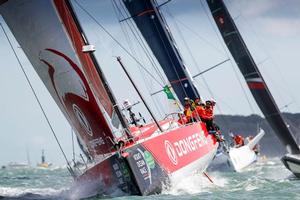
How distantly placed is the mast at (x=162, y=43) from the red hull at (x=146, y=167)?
661 cm

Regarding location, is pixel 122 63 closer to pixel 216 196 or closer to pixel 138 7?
pixel 216 196

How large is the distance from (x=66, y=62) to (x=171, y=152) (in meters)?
2.20

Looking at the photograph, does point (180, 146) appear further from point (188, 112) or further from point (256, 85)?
point (256, 85)

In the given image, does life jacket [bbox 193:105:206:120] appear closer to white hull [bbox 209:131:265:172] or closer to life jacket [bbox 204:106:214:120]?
life jacket [bbox 204:106:214:120]

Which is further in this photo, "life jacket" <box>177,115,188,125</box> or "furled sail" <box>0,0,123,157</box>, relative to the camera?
"life jacket" <box>177,115,188,125</box>

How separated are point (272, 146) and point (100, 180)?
2354 inches

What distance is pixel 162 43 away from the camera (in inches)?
640

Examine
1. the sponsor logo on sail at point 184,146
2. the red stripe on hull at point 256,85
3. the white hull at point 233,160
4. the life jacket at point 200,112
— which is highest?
the life jacket at point 200,112

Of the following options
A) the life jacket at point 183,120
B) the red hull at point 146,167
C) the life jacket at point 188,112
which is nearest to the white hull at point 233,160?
the life jacket at point 188,112

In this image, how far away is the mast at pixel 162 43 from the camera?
1617 cm

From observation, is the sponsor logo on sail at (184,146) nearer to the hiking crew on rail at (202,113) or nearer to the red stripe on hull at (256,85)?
the hiking crew on rail at (202,113)

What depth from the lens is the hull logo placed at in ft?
29.3

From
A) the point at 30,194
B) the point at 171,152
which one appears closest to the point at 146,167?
the point at 171,152

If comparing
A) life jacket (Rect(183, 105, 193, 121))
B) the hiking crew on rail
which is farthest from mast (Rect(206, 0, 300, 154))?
life jacket (Rect(183, 105, 193, 121))
